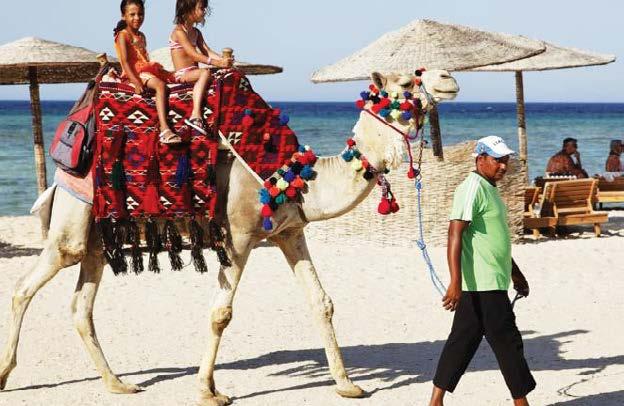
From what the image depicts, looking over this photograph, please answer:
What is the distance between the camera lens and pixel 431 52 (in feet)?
47.3

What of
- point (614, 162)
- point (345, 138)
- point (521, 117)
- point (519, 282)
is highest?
point (519, 282)

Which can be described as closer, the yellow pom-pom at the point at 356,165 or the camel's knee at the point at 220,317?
the yellow pom-pom at the point at 356,165

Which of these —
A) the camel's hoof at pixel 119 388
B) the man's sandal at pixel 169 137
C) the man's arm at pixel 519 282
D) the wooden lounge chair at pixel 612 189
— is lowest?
the wooden lounge chair at pixel 612 189

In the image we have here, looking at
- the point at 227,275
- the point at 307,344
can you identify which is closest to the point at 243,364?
the point at 307,344

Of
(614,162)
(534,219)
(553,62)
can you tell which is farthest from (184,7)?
(614,162)

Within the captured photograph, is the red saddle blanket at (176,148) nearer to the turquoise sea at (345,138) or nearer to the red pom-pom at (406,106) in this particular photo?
the red pom-pom at (406,106)

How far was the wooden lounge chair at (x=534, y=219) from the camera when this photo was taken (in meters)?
15.0

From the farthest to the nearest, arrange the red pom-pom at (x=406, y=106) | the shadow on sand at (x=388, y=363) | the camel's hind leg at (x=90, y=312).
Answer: the shadow on sand at (x=388, y=363) < the camel's hind leg at (x=90, y=312) < the red pom-pom at (x=406, y=106)

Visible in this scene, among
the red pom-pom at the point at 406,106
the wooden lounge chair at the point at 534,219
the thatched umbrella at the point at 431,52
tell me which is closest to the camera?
the red pom-pom at the point at 406,106

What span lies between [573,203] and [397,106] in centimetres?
957

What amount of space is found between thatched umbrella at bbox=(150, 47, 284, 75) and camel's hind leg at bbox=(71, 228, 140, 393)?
301 inches


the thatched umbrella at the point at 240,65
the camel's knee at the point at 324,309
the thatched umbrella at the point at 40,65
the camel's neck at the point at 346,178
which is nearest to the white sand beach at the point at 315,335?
the camel's knee at the point at 324,309

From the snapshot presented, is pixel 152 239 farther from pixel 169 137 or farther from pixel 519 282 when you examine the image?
pixel 519 282

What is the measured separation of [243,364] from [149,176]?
1985 millimetres
